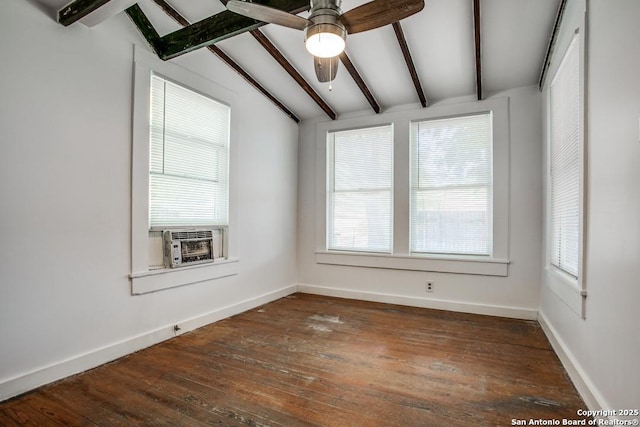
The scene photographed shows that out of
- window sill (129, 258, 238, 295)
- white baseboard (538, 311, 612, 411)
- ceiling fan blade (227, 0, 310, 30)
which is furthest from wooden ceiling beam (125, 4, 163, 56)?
white baseboard (538, 311, 612, 411)

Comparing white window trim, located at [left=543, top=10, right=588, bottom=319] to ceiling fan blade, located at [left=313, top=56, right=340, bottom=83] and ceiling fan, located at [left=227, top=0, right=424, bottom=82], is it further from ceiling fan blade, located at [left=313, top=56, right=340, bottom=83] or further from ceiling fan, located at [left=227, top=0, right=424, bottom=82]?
ceiling fan blade, located at [left=313, top=56, right=340, bottom=83]

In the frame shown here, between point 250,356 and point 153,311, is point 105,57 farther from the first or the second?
point 250,356

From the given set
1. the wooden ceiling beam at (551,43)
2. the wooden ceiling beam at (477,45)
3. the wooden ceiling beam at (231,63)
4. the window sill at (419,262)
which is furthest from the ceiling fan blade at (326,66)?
the window sill at (419,262)

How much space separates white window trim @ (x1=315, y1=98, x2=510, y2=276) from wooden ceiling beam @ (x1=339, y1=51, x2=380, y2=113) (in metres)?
0.25

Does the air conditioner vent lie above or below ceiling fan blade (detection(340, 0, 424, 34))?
below

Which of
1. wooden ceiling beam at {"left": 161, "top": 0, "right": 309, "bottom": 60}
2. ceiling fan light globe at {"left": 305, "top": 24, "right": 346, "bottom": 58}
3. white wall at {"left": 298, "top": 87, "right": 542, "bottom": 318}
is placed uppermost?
wooden ceiling beam at {"left": 161, "top": 0, "right": 309, "bottom": 60}

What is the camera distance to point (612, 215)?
1788mm

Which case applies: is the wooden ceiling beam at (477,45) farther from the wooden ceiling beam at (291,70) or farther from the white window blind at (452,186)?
the wooden ceiling beam at (291,70)

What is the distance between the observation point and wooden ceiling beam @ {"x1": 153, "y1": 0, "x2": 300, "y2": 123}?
2.99 meters

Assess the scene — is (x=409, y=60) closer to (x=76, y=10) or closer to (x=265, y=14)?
(x=265, y=14)

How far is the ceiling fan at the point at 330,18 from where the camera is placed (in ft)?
6.46

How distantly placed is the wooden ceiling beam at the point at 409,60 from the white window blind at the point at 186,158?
6.67 ft

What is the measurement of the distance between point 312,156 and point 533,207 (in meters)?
2.99

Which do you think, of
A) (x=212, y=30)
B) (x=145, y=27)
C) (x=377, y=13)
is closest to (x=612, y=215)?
(x=377, y=13)
